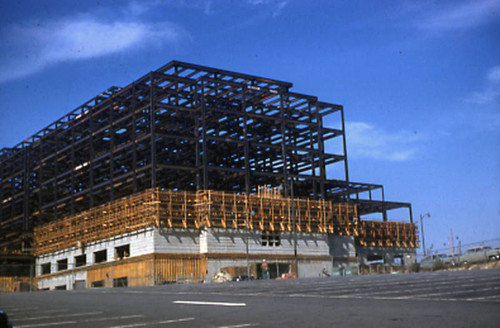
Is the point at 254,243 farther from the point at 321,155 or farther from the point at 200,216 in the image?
the point at 321,155

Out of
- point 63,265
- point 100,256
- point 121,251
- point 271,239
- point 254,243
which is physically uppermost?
point 271,239

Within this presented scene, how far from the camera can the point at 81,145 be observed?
89.2m

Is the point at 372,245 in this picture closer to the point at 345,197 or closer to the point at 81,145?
the point at 345,197

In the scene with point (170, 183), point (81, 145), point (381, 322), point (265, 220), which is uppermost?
point (81, 145)

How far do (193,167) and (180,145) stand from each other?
738 cm

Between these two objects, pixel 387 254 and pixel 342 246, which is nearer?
pixel 342 246

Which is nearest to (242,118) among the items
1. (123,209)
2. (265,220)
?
(265,220)

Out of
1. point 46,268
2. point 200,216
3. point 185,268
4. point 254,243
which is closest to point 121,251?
point 185,268

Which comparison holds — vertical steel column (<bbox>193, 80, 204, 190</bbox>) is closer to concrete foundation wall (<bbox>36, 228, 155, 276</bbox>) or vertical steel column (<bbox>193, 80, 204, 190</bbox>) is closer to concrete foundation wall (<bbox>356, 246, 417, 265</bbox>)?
concrete foundation wall (<bbox>36, 228, 155, 276</bbox>)

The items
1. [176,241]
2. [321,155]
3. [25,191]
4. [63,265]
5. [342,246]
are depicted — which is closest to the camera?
[176,241]

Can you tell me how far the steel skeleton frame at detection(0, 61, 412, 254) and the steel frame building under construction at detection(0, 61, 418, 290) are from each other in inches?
7.0

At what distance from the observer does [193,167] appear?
73.6 m

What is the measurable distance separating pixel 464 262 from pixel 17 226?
80.9 m

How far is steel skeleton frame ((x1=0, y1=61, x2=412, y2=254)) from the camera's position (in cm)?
7519
